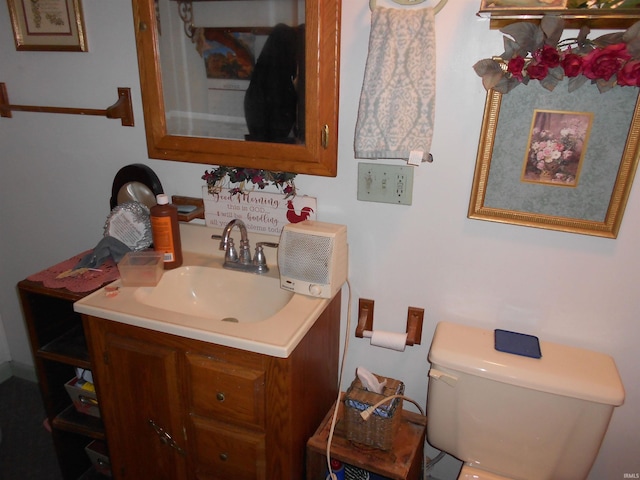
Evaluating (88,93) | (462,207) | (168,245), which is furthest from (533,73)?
(88,93)

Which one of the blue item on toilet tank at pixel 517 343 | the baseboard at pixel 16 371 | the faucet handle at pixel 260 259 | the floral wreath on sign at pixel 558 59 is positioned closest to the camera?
the floral wreath on sign at pixel 558 59

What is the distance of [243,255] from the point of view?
139 centimetres

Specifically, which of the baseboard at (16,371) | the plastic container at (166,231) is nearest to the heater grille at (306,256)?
the plastic container at (166,231)

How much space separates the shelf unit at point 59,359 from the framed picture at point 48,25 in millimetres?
800

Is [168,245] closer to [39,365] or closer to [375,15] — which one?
[39,365]

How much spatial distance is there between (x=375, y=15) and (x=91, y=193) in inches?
48.1

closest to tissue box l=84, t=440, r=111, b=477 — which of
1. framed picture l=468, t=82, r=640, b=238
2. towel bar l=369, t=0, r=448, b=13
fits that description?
framed picture l=468, t=82, r=640, b=238

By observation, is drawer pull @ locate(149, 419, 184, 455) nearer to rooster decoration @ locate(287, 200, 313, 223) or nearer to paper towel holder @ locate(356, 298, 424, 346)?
paper towel holder @ locate(356, 298, 424, 346)

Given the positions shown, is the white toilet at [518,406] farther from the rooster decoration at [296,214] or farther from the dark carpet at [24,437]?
the dark carpet at [24,437]

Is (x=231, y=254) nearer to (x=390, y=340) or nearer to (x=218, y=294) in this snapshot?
(x=218, y=294)

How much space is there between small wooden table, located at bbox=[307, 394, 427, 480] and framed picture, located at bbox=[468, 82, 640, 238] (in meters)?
0.67

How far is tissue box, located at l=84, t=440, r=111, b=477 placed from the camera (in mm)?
1603

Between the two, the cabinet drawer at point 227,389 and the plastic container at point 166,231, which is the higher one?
the plastic container at point 166,231

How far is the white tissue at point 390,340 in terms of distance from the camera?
1.33m
